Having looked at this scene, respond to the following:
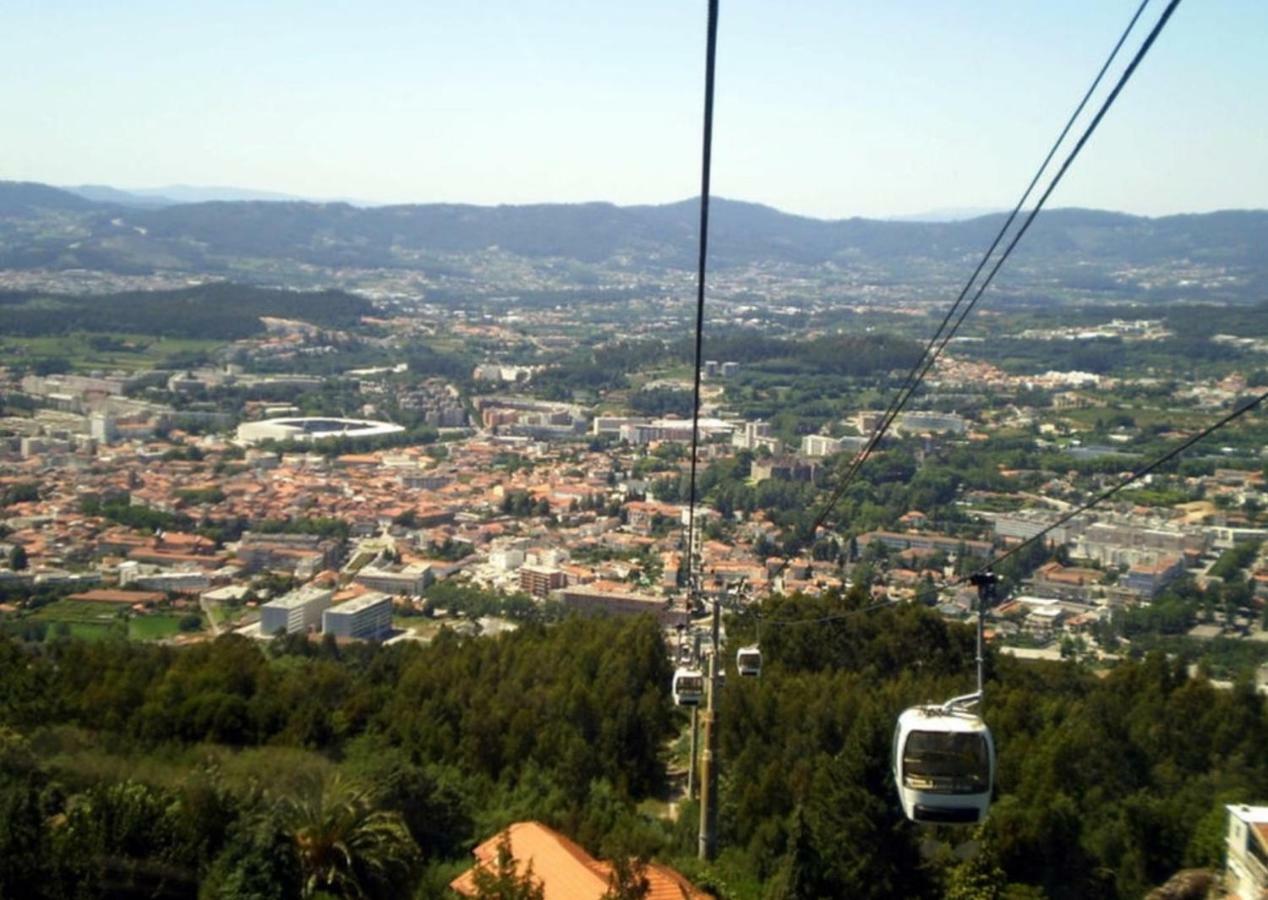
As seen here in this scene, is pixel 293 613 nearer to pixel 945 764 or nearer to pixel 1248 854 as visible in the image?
pixel 1248 854

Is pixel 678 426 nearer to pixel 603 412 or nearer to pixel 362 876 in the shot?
pixel 603 412

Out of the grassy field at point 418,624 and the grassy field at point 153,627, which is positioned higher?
the grassy field at point 153,627

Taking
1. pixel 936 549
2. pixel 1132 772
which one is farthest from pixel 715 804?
pixel 936 549

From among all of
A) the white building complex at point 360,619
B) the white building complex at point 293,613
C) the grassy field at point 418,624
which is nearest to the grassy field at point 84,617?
the white building complex at point 293,613

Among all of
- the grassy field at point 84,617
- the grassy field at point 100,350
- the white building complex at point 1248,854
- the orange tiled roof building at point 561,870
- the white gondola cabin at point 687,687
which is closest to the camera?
the white building complex at point 1248,854

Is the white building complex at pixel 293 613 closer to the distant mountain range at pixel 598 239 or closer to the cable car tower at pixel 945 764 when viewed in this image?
the cable car tower at pixel 945 764

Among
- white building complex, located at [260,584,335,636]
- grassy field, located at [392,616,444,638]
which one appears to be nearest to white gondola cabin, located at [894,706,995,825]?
white building complex, located at [260,584,335,636]

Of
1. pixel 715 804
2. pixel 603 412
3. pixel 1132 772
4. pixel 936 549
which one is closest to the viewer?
pixel 715 804

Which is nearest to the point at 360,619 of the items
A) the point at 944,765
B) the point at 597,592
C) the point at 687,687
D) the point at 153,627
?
the point at 153,627
